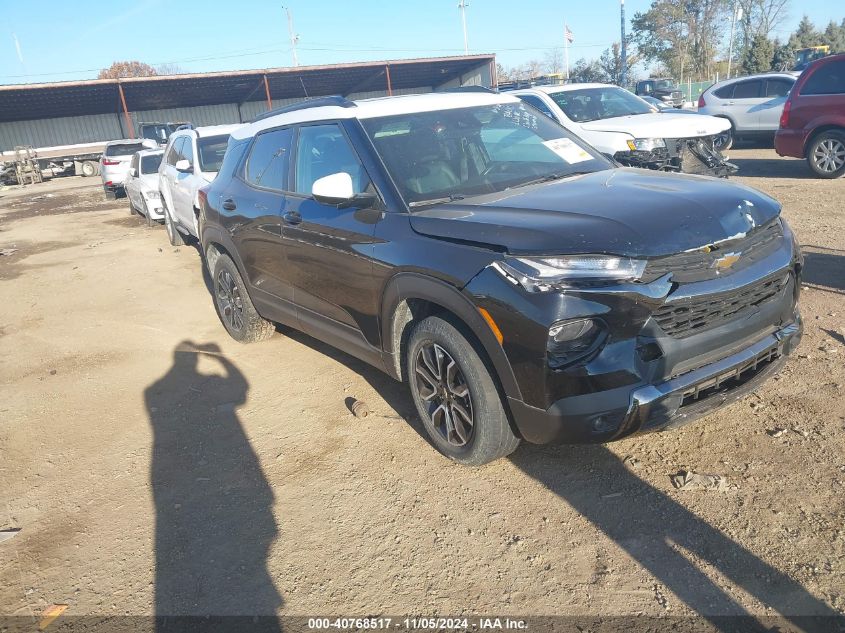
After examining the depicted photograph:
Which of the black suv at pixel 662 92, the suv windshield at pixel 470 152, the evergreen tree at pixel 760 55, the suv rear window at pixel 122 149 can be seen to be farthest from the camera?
the evergreen tree at pixel 760 55

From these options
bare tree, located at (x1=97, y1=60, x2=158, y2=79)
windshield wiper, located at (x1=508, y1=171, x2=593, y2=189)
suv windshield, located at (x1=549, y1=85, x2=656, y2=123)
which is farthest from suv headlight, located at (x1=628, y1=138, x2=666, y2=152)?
bare tree, located at (x1=97, y1=60, x2=158, y2=79)

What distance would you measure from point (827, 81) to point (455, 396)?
10.4 meters

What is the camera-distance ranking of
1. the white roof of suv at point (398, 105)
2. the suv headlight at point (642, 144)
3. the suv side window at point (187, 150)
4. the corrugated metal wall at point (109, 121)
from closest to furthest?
the white roof of suv at point (398, 105), the suv headlight at point (642, 144), the suv side window at point (187, 150), the corrugated metal wall at point (109, 121)

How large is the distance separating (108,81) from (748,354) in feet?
119

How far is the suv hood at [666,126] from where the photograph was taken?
29.9ft

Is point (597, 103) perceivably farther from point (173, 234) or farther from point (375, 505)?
point (375, 505)

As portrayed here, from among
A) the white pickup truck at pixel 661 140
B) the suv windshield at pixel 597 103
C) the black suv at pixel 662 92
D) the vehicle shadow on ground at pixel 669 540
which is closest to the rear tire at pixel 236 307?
the vehicle shadow on ground at pixel 669 540

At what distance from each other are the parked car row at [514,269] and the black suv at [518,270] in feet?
0.03

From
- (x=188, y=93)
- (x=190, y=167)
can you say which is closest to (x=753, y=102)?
(x=190, y=167)

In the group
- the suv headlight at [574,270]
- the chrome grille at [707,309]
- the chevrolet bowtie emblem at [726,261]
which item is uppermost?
the suv headlight at [574,270]

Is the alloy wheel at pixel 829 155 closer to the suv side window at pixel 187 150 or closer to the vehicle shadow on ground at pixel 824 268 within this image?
the vehicle shadow on ground at pixel 824 268

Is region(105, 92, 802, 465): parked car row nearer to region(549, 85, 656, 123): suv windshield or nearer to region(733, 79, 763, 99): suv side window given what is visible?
region(549, 85, 656, 123): suv windshield

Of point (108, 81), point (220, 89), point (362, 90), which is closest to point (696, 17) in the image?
point (362, 90)

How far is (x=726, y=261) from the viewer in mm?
2900
